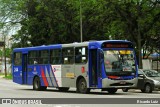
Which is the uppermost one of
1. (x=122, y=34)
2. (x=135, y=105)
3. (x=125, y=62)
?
(x=122, y=34)

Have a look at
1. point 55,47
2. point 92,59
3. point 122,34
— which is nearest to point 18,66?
point 55,47

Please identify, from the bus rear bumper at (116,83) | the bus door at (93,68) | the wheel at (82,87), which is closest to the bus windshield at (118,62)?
the bus rear bumper at (116,83)

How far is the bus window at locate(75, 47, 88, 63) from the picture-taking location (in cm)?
2622

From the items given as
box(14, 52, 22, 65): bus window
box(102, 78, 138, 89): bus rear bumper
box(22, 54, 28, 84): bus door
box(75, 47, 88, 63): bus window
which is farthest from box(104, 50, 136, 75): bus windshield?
box(14, 52, 22, 65): bus window

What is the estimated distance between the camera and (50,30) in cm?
5909

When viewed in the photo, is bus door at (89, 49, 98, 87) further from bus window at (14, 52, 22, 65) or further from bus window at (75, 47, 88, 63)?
bus window at (14, 52, 22, 65)

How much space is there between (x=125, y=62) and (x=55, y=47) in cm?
580

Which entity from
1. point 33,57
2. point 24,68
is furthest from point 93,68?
point 24,68

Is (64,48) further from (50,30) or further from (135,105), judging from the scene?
(50,30)

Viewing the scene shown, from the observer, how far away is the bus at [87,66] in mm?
24938

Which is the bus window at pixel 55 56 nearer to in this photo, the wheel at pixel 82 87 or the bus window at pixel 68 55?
the bus window at pixel 68 55

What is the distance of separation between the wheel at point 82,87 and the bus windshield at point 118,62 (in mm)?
2010

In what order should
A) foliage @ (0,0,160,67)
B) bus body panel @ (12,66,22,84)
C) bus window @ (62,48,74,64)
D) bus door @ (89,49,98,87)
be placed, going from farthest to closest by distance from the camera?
foliage @ (0,0,160,67)
bus body panel @ (12,66,22,84)
bus window @ (62,48,74,64)
bus door @ (89,49,98,87)

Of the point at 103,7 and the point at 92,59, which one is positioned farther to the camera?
the point at 103,7
